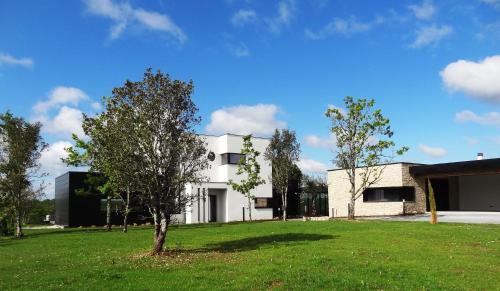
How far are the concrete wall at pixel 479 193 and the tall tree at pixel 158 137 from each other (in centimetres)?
3599

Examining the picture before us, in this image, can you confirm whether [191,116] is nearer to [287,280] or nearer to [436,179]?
[287,280]

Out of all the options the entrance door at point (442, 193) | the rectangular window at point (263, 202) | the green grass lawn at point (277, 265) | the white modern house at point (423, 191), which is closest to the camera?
the green grass lawn at point (277, 265)

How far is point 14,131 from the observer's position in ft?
99.8

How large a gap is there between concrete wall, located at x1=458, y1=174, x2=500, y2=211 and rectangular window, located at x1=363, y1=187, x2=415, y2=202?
7143mm

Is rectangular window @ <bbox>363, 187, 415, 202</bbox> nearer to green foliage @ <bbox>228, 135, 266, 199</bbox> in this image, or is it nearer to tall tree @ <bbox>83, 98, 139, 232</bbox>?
green foliage @ <bbox>228, 135, 266, 199</bbox>

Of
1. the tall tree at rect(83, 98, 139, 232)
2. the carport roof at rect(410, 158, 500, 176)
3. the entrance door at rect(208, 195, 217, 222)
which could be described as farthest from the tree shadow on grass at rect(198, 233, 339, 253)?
the entrance door at rect(208, 195, 217, 222)

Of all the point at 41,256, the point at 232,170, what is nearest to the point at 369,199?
the point at 232,170

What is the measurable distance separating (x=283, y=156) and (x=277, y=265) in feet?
101

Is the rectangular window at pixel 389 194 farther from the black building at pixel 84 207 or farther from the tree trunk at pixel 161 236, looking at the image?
the tree trunk at pixel 161 236

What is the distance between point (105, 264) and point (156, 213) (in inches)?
103

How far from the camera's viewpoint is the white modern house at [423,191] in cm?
4100

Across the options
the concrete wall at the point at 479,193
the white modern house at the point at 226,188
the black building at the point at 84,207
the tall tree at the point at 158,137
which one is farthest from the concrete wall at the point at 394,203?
the tall tree at the point at 158,137

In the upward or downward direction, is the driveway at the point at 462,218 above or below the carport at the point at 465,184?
below

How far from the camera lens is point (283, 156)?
42.3 metres
